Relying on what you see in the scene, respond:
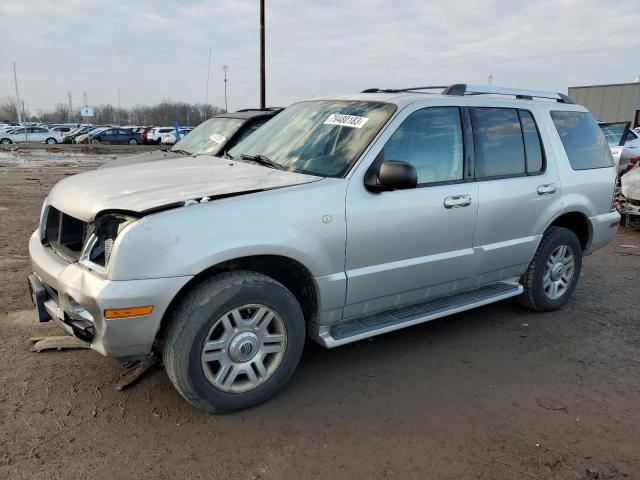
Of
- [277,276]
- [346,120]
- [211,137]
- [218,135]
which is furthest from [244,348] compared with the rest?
[211,137]

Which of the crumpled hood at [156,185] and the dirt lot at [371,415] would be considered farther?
the crumpled hood at [156,185]

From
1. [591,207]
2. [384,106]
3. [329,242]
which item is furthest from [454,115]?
[591,207]

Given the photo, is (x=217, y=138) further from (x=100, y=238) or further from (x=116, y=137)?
(x=116, y=137)

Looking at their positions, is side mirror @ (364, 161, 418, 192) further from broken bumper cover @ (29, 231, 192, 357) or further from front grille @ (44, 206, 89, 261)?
front grille @ (44, 206, 89, 261)

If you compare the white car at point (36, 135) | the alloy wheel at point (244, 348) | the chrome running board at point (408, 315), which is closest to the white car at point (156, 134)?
the white car at point (36, 135)

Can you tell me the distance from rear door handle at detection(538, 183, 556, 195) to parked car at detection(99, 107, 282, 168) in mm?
4469

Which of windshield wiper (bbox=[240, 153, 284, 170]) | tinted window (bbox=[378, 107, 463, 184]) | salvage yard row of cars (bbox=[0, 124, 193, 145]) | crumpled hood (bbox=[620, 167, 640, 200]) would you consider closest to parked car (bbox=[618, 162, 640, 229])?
crumpled hood (bbox=[620, 167, 640, 200])

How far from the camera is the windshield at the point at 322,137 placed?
3.48 meters

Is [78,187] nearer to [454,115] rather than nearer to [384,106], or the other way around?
[384,106]

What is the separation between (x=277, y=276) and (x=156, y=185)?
0.94 metres

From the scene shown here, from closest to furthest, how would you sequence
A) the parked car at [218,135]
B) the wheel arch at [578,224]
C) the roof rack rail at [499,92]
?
1. the roof rack rail at [499,92]
2. the wheel arch at [578,224]
3. the parked car at [218,135]

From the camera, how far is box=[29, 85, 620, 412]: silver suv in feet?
9.00

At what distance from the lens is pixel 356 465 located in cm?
267

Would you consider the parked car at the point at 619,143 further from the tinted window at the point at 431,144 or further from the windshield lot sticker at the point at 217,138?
the tinted window at the point at 431,144
